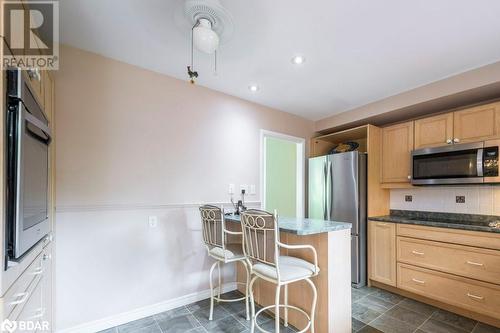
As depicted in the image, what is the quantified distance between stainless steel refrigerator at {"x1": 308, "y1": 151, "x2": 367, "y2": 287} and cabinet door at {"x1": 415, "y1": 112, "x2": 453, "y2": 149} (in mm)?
638

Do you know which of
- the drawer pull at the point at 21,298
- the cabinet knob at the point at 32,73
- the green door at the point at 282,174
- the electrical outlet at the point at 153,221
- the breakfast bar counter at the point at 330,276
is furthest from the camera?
the green door at the point at 282,174

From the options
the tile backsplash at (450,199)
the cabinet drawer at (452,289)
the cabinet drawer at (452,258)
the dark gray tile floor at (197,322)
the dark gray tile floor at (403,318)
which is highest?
the tile backsplash at (450,199)

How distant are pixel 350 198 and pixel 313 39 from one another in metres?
2.03

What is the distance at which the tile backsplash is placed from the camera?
2541 millimetres

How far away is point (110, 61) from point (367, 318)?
341cm

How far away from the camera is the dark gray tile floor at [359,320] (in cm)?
209

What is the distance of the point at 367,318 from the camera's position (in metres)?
2.27

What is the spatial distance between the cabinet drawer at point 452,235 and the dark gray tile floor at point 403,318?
0.72 metres

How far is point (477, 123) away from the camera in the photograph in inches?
95.0

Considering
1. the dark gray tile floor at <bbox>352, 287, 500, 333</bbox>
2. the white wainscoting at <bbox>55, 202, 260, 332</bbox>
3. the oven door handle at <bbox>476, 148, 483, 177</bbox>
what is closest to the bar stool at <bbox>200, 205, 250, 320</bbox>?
the white wainscoting at <bbox>55, 202, 260, 332</bbox>

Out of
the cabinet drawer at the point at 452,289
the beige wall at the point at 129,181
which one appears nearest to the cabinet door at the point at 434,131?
the cabinet drawer at the point at 452,289

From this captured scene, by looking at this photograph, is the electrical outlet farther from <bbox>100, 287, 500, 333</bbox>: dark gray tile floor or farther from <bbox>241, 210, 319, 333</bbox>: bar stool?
<bbox>241, 210, 319, 333</bbox>: bar stool

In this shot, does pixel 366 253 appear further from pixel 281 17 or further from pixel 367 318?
pixel 281 17

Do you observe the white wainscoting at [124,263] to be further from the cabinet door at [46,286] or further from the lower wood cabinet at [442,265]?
the lower wood cabinet at [442,265]
